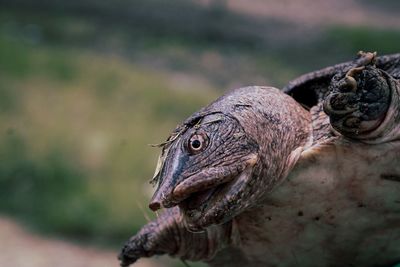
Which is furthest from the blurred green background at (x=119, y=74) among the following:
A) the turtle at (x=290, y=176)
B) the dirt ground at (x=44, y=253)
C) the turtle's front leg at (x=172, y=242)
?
the turtle at (x=290, y=176)

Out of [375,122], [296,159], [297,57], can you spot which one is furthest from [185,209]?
[297,57]

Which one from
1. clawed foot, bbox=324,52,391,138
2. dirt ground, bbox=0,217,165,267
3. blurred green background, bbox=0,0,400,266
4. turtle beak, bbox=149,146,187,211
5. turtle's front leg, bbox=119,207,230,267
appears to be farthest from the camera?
blurred green background, bbox=0,0,400,266

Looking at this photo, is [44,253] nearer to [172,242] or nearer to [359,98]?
[172,242]

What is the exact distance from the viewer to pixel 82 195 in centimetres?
490

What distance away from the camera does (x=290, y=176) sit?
5.44 feet

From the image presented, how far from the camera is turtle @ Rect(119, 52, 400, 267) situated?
141 cm

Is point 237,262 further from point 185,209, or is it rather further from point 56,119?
point 56,119

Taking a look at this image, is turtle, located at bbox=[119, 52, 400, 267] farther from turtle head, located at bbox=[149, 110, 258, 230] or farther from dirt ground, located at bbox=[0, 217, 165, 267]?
dirt ground, located at bbox=[0, 217, 165, 267]

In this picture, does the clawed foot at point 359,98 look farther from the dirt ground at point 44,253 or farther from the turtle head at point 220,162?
the dirt ground at point 44,253

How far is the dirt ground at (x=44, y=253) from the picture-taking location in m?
4.50

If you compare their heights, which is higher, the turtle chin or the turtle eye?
the turtle eye

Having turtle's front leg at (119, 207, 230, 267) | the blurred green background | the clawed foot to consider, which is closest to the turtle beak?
the clawed foot

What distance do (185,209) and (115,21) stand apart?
6465 mm

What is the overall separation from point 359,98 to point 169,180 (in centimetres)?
45
